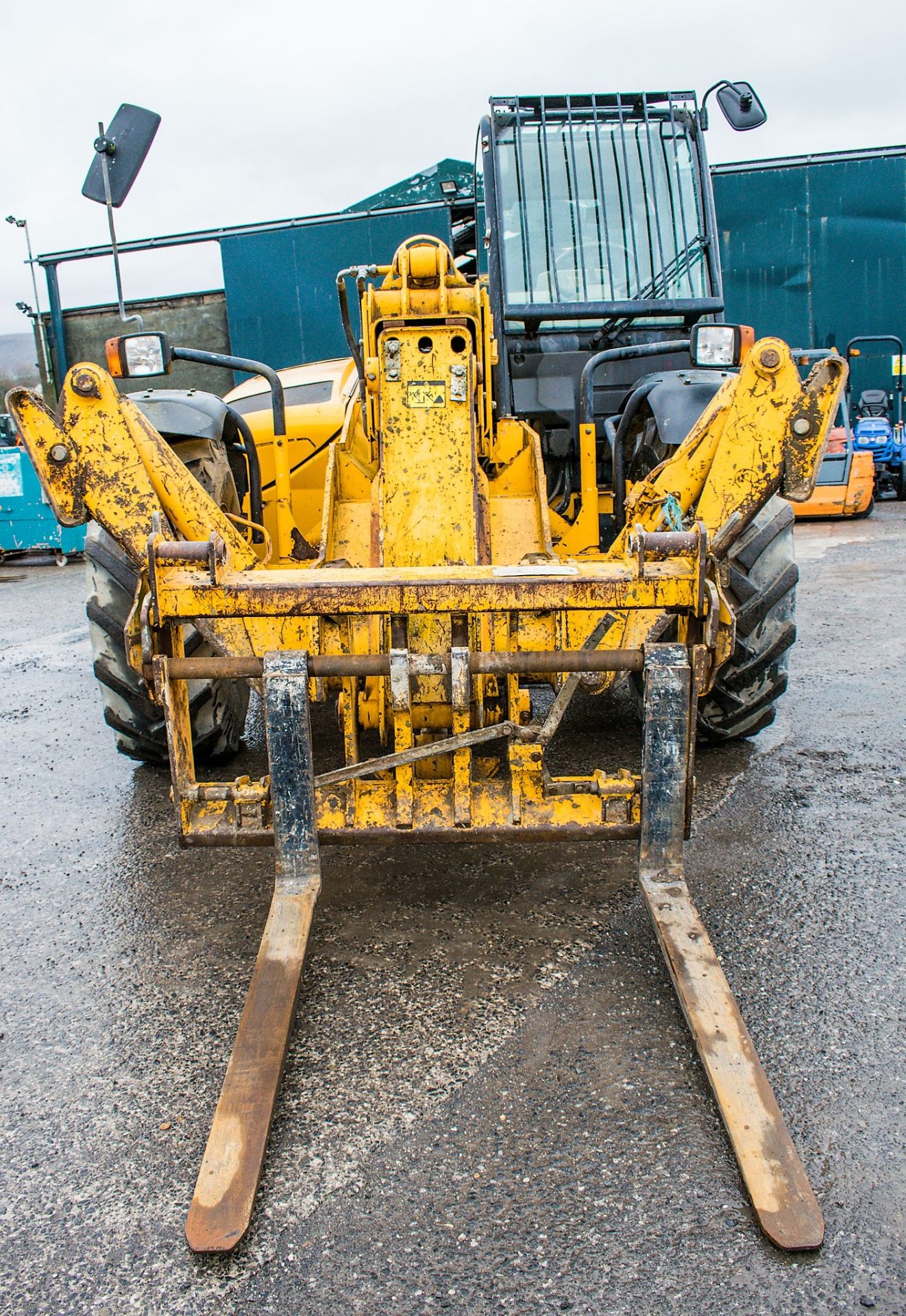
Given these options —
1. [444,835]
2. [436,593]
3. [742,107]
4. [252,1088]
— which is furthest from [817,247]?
[252,1088]

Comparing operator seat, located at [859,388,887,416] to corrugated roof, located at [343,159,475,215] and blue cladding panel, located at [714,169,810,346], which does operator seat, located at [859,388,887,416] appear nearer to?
blue cladding panel, located at [714,169,810,346]

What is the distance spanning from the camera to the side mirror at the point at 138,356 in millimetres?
3732

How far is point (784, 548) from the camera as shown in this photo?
402cm

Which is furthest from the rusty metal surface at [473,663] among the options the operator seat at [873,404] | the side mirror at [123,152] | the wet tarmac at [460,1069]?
the operator seat at [873,404]

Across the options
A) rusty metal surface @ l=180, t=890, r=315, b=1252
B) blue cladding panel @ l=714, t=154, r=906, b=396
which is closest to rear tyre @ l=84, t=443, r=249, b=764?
rusty metal surface @ l=180, t=890, r=315, b=1252

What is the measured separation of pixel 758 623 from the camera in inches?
149

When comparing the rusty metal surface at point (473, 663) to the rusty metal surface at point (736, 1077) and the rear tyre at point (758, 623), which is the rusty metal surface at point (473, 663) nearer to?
the rusty metal surface at point (736, 1077)

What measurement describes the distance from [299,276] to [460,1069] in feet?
48.3

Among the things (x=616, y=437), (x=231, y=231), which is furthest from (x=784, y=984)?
(x=231, y=231)

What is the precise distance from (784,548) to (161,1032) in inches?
114

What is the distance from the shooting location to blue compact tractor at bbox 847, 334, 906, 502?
15.2 metres

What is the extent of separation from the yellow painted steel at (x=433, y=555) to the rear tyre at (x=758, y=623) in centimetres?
43

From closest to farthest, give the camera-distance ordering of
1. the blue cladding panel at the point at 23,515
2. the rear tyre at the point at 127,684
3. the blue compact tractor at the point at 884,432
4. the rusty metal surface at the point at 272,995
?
the rusty metal surface at the point at 272,995 → the rear tyre at the point at 127,684 → the blue cladding panel at the point at 23,515 → the blue compact tractor at the point at 884,432

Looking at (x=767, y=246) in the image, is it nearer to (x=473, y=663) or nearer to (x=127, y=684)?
(x=127, y=684)
